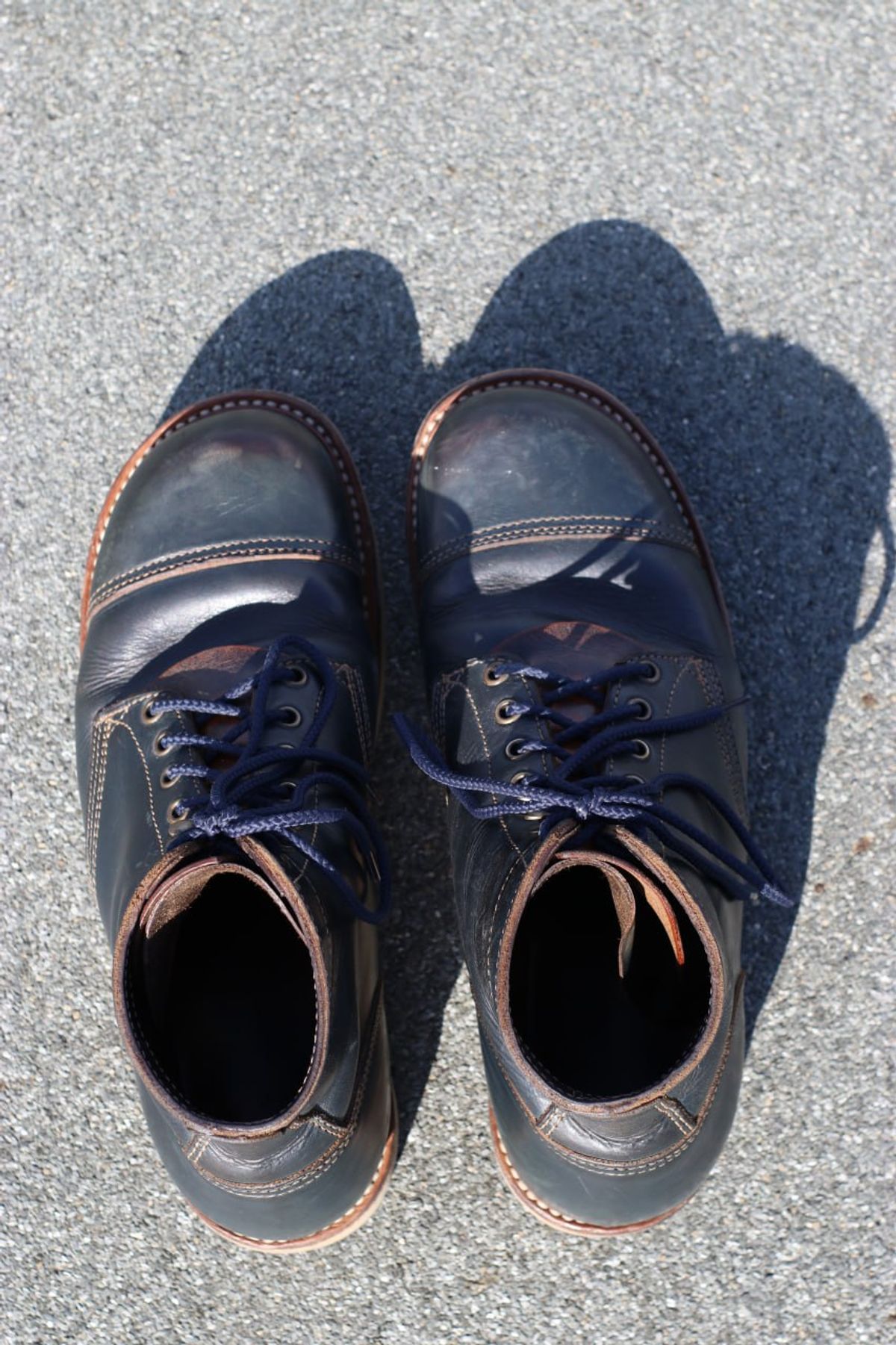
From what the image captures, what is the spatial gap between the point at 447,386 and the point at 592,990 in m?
0.85

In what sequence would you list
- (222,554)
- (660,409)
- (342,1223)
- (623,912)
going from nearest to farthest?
1. (623,912)
2. (342,1223)
3. (222,554)
4. (660,409)

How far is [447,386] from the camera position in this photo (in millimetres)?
1561

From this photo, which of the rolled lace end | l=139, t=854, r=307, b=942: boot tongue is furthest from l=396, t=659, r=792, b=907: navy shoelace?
l=139, t=854, r=307, b=942: boot tongue

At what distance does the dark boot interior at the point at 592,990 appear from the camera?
1.23m

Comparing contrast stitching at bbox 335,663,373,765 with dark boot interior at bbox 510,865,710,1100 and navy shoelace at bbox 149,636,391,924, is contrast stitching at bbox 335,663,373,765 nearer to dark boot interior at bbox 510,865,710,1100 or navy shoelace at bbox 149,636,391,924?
navy shoelace at bbox 149,636,391,924

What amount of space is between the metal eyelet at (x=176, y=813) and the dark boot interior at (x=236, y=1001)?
89 millimetres

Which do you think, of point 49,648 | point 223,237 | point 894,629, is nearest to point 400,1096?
point 49,648

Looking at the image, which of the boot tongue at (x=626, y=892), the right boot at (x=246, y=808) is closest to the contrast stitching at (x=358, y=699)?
the right boot at (x=246, y=808)

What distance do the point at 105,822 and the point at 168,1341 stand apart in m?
0.72

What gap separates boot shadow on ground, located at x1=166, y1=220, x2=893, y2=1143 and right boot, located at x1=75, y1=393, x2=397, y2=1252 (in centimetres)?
10

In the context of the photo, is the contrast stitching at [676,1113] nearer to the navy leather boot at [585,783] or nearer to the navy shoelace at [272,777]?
the navy leather boot at [585,783]

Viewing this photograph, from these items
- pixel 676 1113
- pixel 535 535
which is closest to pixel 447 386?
pixel 535 535

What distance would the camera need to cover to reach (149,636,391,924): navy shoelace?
1148mm

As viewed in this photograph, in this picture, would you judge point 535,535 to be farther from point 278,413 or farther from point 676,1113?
point 676,1113
